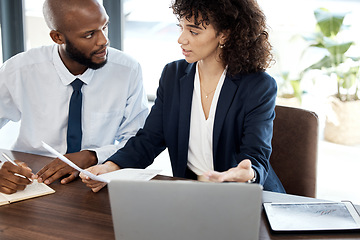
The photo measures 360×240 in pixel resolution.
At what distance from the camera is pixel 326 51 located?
3.59m

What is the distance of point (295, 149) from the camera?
179 cm

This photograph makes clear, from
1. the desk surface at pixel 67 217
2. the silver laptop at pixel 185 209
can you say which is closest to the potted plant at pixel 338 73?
the desk surface at pixel 67 217

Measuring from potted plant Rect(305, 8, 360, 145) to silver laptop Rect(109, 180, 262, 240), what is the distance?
269 cm

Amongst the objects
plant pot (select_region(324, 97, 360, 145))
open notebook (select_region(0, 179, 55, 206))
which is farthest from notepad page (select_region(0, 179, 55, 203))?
plant pot (select_region(324, 97, 360, 145))

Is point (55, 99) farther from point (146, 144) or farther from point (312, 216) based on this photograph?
point (312, 216)

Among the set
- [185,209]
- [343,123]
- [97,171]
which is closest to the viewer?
[185,209]

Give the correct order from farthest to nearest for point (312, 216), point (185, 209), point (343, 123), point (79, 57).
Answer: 1. point (343, 123)
2. point (79, 57)
3. point (312, 216)
4. point (185, 209)

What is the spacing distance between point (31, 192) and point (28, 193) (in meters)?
0.01

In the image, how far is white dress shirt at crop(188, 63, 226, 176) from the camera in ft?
6.04

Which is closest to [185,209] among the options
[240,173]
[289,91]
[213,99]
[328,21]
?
[240,173]

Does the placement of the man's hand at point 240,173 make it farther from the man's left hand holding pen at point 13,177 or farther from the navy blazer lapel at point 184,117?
the man's left hand holding pen at point 13,177

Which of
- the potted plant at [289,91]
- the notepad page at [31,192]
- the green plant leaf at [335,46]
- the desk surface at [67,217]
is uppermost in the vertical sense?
the green plant leaf at [335,46]

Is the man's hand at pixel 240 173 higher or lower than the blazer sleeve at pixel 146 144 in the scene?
higher

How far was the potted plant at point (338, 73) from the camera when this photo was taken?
3.39 m
